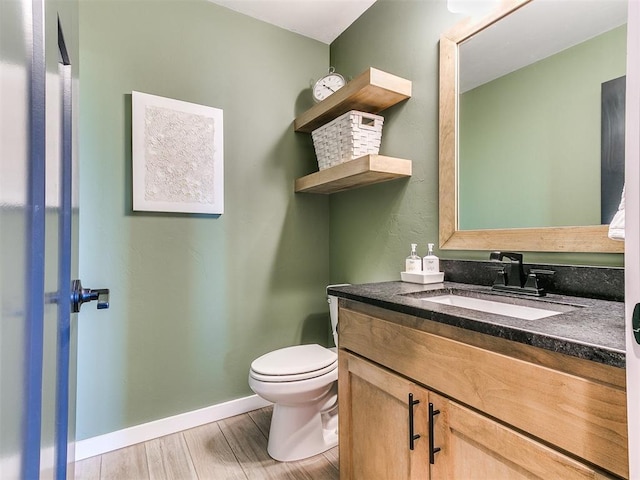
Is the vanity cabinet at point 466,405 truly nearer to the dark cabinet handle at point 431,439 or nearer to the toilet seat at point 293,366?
the dark cabinet handle at point 431,439

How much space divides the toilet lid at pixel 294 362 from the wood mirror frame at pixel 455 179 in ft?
2.60

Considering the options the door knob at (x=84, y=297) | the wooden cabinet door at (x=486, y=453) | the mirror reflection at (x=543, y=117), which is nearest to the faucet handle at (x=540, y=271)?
the mirror reflection at (x=543, y=117)

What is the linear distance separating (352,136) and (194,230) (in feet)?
3.37

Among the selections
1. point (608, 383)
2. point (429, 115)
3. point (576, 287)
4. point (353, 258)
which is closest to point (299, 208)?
point (353, 258)

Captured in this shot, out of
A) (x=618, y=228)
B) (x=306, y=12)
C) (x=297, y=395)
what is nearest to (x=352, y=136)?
(x=306, y=12)

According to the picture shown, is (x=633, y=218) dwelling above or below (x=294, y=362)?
above

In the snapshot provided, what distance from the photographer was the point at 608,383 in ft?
1.94

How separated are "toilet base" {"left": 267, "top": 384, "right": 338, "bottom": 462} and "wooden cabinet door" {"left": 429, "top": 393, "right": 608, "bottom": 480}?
2.79 ft

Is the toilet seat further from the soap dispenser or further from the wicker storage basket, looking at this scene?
the wicker storage basket

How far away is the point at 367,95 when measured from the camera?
1.69m

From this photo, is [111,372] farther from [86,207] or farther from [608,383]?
[608,383]

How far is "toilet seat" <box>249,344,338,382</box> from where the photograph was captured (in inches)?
60.8

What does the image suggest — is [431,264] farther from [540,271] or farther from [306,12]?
[306,12]

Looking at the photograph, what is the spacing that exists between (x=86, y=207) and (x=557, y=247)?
204 centimetres
